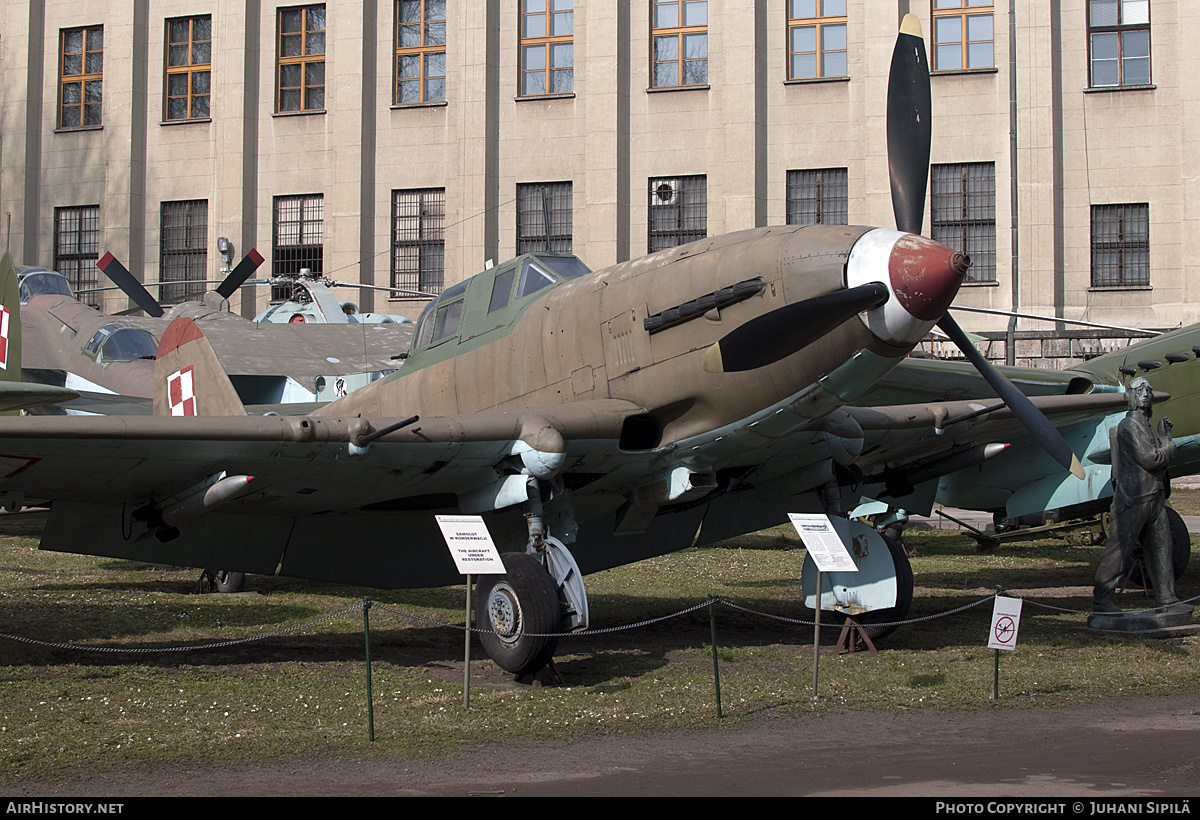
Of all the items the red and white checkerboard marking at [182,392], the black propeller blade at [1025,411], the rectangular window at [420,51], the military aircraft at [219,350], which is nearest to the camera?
the black propeller blade at [1025,411]

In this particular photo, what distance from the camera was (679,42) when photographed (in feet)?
113

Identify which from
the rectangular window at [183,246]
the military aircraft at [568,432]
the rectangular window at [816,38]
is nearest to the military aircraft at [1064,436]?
the military aircraft at [568,432]

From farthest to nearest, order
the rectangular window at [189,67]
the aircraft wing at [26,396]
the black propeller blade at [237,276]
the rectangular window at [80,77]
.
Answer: the rectangular window at [80,77] < the rectangular window at [189,67] < the black propeller blade at [237,276] < the aircraft wing at [26,396]

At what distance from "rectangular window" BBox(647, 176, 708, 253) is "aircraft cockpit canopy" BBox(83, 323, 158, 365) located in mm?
16063

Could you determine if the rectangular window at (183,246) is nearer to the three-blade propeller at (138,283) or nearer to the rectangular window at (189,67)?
the rectangular window at (189,67)

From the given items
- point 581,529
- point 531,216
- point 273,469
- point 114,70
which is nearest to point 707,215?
point 531,216

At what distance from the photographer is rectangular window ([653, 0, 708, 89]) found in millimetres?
34281

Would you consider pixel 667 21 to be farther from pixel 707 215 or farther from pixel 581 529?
pixel 581 529

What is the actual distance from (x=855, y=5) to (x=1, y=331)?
81.1 feet

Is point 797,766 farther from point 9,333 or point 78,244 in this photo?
point 78,244

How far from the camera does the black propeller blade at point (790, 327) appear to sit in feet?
25.4

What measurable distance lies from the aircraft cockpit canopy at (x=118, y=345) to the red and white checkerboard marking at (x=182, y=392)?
31.8ft

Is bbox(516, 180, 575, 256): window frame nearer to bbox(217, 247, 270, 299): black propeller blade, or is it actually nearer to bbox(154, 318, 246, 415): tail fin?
bbox(217, 247, 270, 299): black propeller blade

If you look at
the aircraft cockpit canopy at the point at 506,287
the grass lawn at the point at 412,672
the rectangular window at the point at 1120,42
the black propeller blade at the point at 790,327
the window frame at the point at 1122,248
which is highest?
the rectangular window at the point at 1120,42
